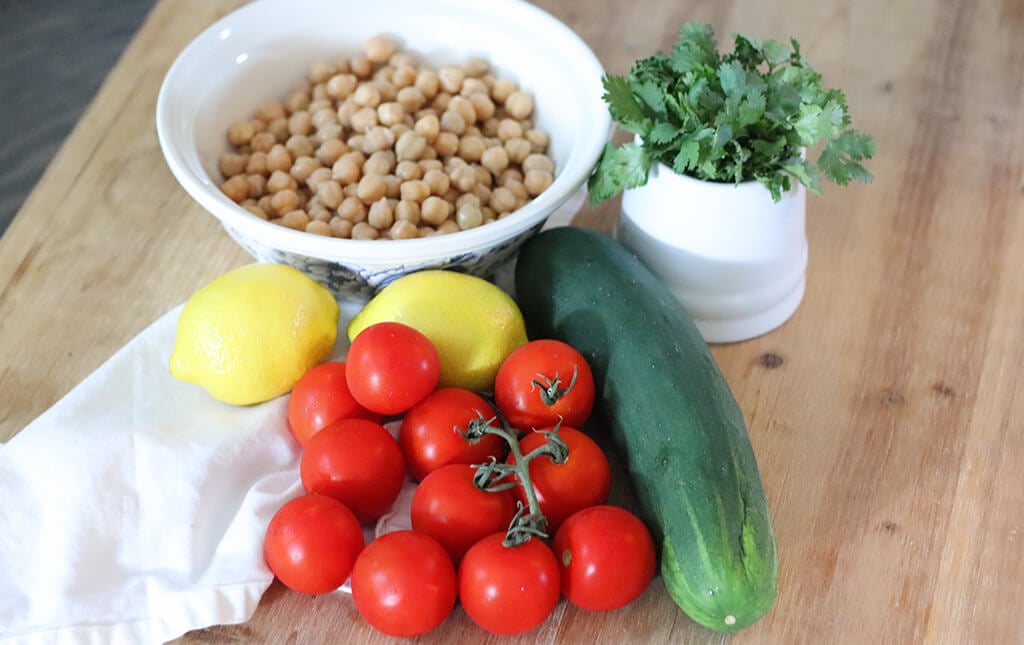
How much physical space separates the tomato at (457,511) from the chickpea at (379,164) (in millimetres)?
462

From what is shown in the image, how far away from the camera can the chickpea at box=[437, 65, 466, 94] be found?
1359 mm

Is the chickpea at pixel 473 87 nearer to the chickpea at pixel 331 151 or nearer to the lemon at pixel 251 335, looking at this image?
the chickpea at pixel 331 151

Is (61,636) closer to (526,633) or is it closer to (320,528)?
(320,528)

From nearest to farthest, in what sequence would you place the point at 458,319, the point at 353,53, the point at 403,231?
the point at 458,319 < the point at 403,231 < the point at 353,53

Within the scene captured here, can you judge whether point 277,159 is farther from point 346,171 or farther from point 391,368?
point 391,368

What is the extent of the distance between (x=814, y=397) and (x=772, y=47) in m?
0.40

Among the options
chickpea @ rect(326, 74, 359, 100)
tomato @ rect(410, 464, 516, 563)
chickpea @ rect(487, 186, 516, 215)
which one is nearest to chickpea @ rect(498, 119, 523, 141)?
chickpea @ rect(487, 186, 516, 215)

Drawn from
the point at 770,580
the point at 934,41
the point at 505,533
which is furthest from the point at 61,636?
the point at 934,41

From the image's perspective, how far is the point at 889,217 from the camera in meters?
1.38

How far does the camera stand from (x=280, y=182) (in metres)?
1.25

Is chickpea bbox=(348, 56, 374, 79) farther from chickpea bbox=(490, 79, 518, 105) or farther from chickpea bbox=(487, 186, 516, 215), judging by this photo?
chickpea bbox=(487, 186, 516, 215)

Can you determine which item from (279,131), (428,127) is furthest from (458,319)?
(279,131)

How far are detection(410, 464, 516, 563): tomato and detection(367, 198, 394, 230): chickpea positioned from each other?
0.38m

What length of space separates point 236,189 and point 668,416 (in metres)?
0.60
